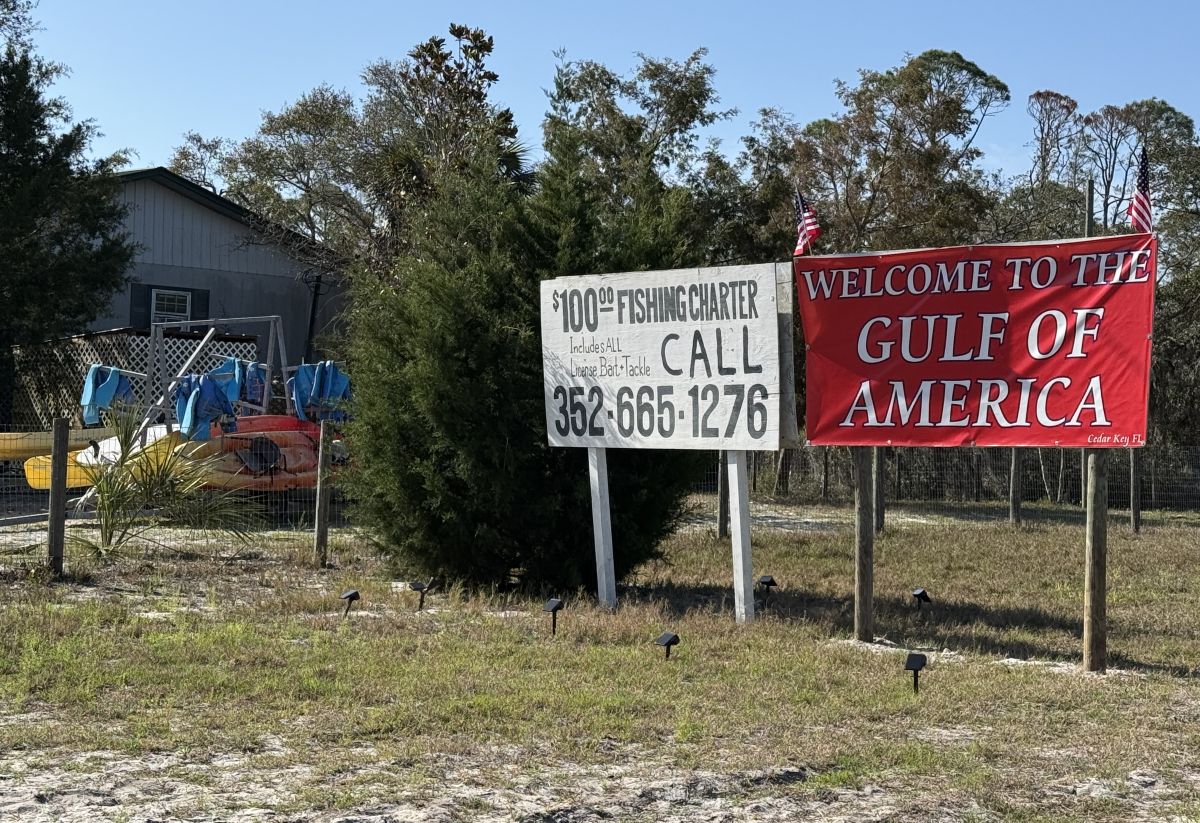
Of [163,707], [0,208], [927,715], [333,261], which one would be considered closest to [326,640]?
[163,707]

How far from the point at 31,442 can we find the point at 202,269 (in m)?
10.3

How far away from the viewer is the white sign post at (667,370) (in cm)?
990

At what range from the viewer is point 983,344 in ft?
29.5

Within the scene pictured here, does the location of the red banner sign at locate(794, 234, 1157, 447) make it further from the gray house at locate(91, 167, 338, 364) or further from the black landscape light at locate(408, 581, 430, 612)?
the gray house at locate(91, 167, 338, 364)

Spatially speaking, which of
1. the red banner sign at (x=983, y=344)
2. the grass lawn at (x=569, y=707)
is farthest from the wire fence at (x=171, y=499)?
the red banner sign at (x=983, y=344)

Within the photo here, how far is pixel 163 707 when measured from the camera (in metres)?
6.73

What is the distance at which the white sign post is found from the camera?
Answer: 32.5ft

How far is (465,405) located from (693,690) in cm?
403

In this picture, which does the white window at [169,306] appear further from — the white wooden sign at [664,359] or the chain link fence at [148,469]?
the white wooden sign at [664,359]

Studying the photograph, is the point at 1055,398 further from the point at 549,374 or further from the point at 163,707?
the point at 163,707

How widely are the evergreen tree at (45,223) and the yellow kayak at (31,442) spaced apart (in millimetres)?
4171

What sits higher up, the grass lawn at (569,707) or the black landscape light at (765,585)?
the black landscape light at (765,585)

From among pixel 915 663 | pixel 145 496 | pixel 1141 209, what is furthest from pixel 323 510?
pixel 1141 209

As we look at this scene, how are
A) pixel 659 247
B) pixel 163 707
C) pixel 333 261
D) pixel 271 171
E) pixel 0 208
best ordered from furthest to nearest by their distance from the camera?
pixel 271 171
pixel 333 261
pixel 0 208
pixel 659 247
pixel 163 707
